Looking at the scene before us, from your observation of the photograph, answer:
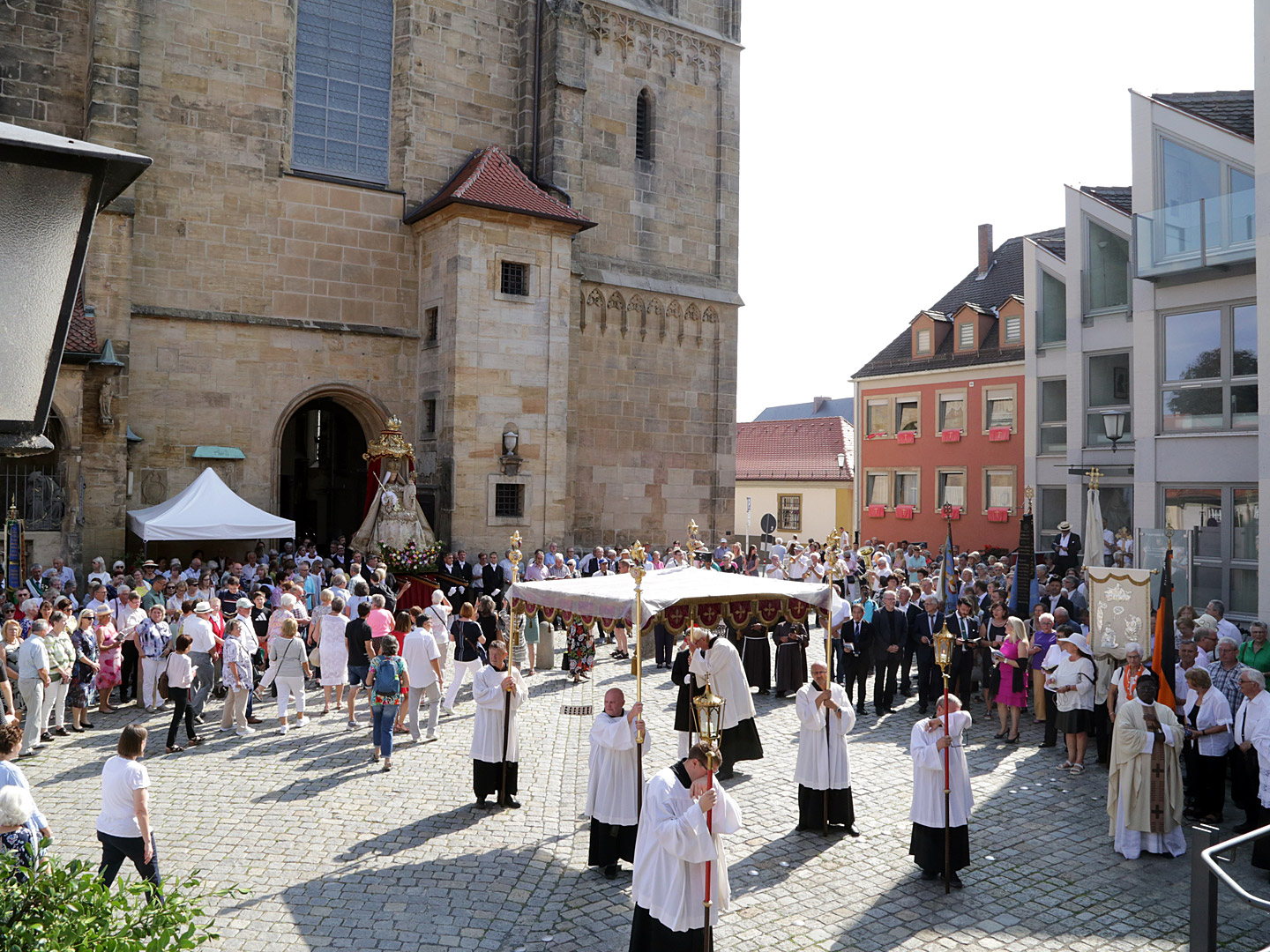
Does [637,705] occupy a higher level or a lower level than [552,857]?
higher

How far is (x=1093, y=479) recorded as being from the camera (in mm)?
16609

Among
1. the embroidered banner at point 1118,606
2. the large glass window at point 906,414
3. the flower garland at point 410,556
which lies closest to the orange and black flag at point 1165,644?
the embroidered banner at point 1118,606

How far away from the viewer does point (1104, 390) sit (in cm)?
2234

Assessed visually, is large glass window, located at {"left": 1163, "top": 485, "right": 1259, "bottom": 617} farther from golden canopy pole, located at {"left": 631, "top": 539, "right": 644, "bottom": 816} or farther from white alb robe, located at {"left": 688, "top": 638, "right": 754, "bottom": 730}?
golden canopy pole, located at {"left": 631, "top": 539, "right": 644, "bottom": 816}

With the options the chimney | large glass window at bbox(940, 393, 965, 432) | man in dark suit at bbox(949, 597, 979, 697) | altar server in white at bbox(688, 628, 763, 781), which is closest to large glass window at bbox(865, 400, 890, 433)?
large glass window at bbox(940, 393, 965, 432)

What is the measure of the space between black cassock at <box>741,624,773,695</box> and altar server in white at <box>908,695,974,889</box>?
22.2 ft

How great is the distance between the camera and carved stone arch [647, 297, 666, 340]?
27891 millimetres

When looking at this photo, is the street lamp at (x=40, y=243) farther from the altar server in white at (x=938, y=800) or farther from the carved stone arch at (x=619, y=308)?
the carved stone arch at (x=619, y=308)

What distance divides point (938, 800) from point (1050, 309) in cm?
2057

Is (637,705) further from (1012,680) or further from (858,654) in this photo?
(858,654)

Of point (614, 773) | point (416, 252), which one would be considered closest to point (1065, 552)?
point (614, 773)

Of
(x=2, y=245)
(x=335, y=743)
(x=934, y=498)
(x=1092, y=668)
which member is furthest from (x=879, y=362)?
(x=2, y=245)

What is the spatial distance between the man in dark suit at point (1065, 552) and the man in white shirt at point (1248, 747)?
10.9 m

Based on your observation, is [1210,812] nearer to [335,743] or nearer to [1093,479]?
[1093,479]
